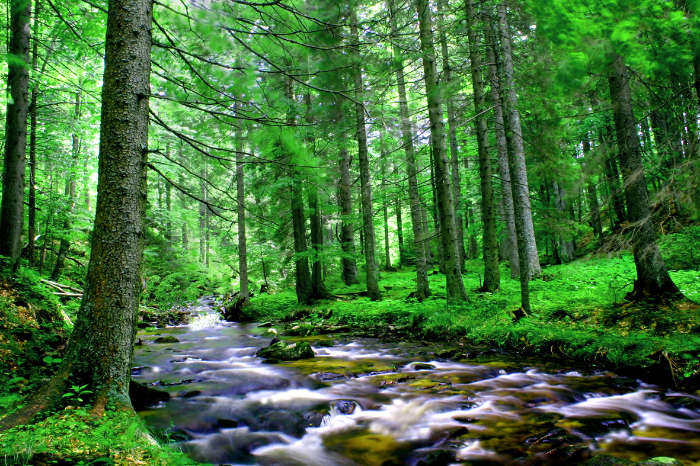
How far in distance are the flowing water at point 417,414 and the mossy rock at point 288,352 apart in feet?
1.80

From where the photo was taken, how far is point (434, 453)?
3920 millimetres

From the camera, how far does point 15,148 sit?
24.0 ft

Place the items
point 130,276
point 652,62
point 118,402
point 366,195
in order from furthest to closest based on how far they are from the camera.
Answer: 1. point 366,195
2. point 652,62
3. point 130,276
4. point 118,402

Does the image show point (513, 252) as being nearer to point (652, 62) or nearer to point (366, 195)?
point (366, 195)

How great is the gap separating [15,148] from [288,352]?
22.2ft

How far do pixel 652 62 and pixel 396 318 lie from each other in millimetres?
8358

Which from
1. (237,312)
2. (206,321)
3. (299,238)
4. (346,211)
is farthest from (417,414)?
(206,321)

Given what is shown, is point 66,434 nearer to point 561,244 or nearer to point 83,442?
point 83,442

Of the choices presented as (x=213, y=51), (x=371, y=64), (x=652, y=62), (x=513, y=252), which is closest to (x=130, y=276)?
(x=213, y=51)

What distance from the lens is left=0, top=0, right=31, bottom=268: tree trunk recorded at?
7129mm

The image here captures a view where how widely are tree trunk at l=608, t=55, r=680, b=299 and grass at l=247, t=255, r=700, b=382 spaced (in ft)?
1.59

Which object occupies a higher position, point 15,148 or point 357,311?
point 15,148

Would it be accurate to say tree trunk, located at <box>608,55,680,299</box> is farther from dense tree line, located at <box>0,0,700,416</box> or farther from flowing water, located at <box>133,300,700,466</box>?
flowing water, located at <box>133,300,700,466</box>

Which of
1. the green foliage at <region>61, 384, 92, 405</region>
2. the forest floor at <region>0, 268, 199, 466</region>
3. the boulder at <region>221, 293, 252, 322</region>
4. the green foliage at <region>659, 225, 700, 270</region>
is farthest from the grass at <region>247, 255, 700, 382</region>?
the green foliage at <region>61, 384, 92, 405</region>
